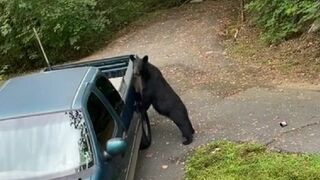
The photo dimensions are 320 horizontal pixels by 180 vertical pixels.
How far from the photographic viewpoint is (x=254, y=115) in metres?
7.51

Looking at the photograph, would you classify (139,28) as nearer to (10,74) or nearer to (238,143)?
(10,74)

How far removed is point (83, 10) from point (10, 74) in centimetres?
351

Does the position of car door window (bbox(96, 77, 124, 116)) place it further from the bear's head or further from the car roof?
the bear's head

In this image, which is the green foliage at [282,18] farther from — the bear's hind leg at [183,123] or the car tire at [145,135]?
the car tire at [145,135]

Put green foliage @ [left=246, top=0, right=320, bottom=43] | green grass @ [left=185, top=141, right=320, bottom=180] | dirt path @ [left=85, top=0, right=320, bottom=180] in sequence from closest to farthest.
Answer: green grass @ [left=185, top=141, right=320, bottom=180] < dirt path @ [left=85, top=0, right=320, bottom=180] < green foliage @ [left=246, top=0, right=320, bottom=43]

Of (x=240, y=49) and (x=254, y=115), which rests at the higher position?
(x=254, y=115)

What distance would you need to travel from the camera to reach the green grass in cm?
555

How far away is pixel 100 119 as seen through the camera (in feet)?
16.0

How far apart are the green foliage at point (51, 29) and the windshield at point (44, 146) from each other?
10.6 metres

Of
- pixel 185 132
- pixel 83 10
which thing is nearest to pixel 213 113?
pixel 185 132

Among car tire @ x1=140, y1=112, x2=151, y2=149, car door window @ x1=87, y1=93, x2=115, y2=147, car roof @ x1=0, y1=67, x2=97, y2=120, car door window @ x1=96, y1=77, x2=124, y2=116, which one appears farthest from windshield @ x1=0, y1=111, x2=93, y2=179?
car tire @ x1=140, y1=112, x2=151, y2=149

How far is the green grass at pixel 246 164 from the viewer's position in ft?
18.2

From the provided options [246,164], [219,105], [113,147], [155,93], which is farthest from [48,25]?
[113,147]

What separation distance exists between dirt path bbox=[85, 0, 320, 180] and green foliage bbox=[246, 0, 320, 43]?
3.76ft
